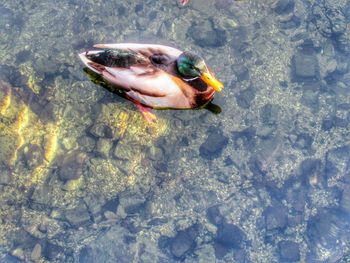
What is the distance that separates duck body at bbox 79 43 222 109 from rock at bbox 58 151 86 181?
1.12m

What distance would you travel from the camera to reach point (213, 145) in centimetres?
Answer: 466

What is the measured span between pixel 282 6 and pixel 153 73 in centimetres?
310

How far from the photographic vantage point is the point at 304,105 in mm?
5047

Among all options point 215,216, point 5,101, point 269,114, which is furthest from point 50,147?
point 269,114

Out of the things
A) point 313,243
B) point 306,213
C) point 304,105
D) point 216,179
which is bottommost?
point 313,243

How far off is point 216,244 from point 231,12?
10.4 feet

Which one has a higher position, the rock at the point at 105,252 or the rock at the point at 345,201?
the rock at the point at 345,201

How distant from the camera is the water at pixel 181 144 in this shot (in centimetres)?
428

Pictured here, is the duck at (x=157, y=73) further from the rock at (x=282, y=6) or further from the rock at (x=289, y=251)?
the rock at (x=282, y=6)

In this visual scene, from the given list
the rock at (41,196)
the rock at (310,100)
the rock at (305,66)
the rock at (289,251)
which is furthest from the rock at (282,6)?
the rock at (41,196)

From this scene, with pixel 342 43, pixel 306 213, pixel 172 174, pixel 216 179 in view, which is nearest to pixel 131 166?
pixel 172 174

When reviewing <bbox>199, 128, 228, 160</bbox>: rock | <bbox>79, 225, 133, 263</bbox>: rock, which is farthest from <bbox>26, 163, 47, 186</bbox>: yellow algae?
<bbox>199, 128, 228, 160</bbox>: rock

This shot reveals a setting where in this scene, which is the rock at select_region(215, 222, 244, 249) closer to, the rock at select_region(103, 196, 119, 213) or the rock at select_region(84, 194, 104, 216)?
the rock at select_region(103, 196, 119, 213)

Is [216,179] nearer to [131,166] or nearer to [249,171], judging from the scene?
[249,171]
